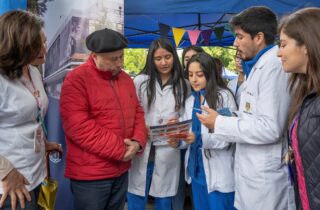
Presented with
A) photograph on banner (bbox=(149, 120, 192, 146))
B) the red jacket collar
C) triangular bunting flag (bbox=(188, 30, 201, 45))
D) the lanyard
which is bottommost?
photograph on banner (bbox=(149, 120, 192, 146))

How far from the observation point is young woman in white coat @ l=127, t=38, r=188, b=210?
257 cm

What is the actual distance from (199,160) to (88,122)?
879mm

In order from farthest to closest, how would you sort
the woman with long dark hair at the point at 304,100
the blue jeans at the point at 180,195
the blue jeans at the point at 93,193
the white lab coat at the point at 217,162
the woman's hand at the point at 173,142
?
1. the blue jeans at the point at 180,195
2. the woman's hand at the point at 173,142
3. the white lab coat at the point at 217,162
4. the blue jeans at the point at 93,193
5. the woman with long dark hair at the point at 304,100

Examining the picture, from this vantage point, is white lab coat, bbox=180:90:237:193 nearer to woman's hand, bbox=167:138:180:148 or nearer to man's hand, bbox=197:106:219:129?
woman's hand, bbox=167:138:180:148

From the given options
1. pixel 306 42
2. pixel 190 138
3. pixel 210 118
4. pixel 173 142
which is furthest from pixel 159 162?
pixel 306 42

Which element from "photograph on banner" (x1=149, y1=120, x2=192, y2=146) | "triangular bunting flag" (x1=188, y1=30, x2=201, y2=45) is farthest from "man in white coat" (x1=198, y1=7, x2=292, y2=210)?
"triangular bunting flag" (x1=188, y1=30, x2=201, y2=45)

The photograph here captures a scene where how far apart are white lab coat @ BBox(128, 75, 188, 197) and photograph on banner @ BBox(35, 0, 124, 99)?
1.89 feet

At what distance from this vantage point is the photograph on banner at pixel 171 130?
221 cm

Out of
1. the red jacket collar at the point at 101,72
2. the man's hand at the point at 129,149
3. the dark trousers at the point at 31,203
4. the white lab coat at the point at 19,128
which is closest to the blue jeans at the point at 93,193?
the man's hand at the point at 129,149

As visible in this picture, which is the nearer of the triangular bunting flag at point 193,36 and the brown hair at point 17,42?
the brown hair at point 17,42

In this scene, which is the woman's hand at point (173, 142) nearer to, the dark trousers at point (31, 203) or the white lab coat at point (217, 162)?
the white lab coat at point (217, 162)

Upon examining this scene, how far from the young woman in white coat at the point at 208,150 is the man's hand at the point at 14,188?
1.12m

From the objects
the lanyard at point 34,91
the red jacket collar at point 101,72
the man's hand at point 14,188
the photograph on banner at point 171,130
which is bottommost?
the man's hand at point 14,188

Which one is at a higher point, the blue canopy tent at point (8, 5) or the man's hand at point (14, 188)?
the blue canopy tent at point (8, 5)
